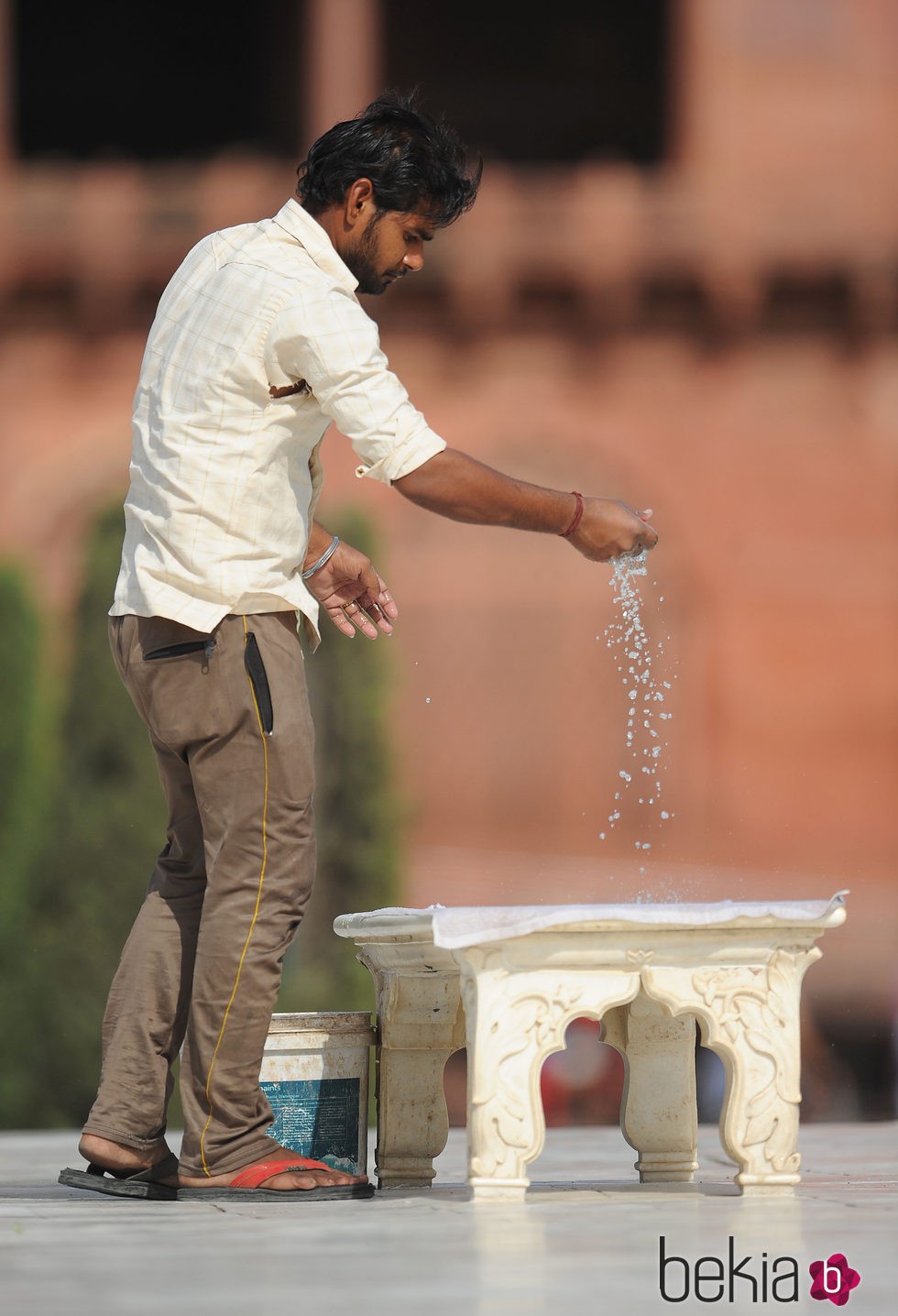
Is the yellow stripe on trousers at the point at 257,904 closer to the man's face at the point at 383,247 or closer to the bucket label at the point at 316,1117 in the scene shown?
the bucket label at the point at 316,1117

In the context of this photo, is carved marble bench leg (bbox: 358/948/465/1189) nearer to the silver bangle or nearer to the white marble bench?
the white marble bench

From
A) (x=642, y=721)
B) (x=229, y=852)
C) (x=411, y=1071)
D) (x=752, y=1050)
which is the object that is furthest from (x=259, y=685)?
(x=642, y=721)

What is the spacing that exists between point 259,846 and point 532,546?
8593 millimetres

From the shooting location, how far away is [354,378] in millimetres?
3559

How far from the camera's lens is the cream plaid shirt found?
3582 mm

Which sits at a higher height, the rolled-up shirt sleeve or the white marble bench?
the rolled-up shirt sleeve

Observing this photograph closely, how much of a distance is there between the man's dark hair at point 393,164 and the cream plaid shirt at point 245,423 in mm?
139

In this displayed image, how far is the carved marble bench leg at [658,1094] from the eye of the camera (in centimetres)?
419

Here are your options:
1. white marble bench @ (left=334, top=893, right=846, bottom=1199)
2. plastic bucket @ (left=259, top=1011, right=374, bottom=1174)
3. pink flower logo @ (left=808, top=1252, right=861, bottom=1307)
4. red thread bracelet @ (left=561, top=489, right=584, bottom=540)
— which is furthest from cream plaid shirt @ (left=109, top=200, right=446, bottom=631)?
pink flower logo @ (left=808, top=1252, right=861, bottom=1307)

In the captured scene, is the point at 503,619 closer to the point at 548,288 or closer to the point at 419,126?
the point at 548,288

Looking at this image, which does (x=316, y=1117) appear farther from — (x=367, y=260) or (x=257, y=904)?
(x=367, y=260)

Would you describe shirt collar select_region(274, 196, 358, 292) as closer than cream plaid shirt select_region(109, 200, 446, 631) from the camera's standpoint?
No

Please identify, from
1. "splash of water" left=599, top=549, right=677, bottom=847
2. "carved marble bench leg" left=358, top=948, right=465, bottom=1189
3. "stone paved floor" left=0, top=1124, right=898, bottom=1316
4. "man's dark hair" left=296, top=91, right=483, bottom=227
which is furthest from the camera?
"splash of water" left=599, top=549, right=677, bottom=847

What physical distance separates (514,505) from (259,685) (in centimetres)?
53
